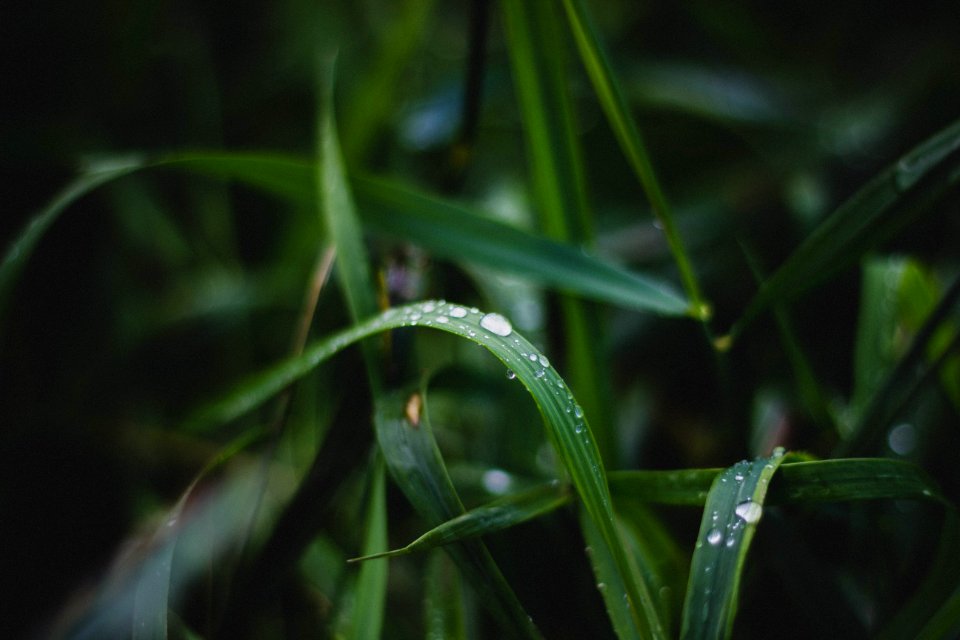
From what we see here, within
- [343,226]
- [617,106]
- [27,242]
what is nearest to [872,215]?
[617,106]

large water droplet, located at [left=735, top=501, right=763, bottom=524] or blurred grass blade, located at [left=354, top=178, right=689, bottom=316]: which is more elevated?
A: blurred grass blade, located at [left=354, top=178, right=689, bottom=316]

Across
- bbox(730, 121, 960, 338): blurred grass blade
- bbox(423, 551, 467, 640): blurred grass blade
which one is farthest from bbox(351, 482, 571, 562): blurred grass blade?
bbox(730, 121, 960, 338): blurred grass blade

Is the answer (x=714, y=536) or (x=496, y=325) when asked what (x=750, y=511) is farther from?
(x=496, y=325)

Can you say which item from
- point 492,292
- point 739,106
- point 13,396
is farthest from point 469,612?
point 739,106

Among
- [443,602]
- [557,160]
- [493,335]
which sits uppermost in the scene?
[557,160]

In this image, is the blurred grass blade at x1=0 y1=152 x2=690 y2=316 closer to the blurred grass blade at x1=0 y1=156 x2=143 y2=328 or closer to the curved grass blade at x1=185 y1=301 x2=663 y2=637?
the blurred grass blade at x1=0 y1=156 x2=143 y2=328

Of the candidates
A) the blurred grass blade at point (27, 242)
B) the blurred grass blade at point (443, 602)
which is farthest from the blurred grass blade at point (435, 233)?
the blurred grass blade at point (443, 602)
